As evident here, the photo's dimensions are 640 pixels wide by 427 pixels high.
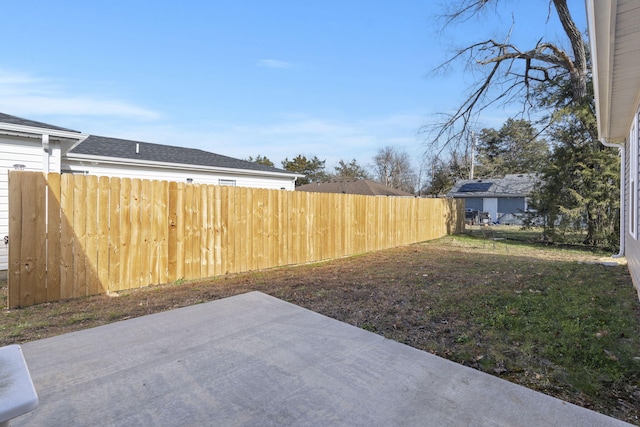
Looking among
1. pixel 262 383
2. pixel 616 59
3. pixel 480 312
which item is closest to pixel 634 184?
pixel 616 59

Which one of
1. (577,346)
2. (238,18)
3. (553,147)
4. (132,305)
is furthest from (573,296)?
(238,18)

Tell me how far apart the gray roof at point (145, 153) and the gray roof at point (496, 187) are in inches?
774

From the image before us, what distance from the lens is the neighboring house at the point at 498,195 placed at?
82.8 feet

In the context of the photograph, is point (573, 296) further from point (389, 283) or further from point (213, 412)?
point (213, 412)

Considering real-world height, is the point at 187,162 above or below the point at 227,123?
below

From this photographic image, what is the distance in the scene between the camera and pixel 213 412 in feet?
6.43

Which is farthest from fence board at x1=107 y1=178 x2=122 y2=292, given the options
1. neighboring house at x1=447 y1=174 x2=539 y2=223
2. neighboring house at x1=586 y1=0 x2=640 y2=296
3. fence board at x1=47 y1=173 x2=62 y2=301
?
neighboring house at x1=447 y1=174 x2=539 y2=223

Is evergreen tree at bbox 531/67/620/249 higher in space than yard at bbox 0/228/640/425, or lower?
higher

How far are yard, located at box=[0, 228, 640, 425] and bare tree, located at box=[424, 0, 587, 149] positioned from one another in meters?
8.19

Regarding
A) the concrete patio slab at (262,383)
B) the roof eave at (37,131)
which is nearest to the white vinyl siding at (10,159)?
the roof eave at (37,131)

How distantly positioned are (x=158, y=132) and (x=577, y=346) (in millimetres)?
19164

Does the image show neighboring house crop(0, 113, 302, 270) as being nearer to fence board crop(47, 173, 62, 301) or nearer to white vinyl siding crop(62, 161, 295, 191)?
white vinyl siding crop(62, 161, 295, 191)

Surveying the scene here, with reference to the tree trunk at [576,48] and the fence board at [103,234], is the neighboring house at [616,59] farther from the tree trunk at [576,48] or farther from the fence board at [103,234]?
the tree trunk at [576,48]

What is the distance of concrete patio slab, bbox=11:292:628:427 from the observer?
6.26 feet
